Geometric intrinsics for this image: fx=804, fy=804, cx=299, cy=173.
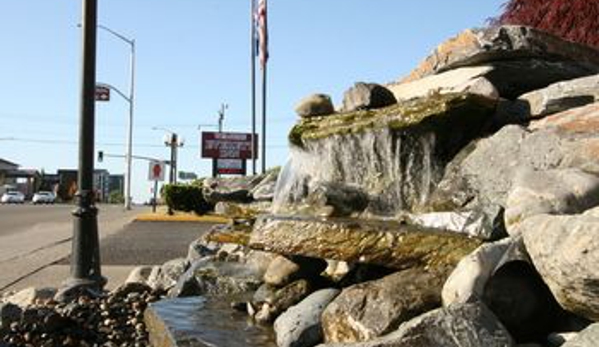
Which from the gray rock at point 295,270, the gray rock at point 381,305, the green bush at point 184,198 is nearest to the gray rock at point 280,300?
the gray rock at point 295,270

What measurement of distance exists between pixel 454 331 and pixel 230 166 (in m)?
37.7

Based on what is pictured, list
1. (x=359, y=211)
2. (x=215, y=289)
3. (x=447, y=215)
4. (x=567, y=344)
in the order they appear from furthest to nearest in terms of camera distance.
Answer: (x=215, y=289) → (x=359, y=211) → (x=447, y=215) → (x=567, y=344)

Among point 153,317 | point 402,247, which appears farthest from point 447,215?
point 153,317

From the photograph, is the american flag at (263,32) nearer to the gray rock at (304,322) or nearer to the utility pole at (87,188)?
the utility pole at (87,188)

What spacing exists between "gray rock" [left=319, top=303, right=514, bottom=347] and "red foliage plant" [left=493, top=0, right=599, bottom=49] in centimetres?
689

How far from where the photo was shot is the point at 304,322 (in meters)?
4.40

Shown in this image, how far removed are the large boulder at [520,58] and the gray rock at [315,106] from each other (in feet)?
3.81

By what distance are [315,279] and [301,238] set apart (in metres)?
0.51

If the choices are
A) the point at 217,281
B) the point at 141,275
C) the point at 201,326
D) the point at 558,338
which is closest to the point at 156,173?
the point at 141,275

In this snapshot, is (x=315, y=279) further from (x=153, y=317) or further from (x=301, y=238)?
(x=153, y=317)

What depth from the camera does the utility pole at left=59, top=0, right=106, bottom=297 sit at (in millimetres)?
7891

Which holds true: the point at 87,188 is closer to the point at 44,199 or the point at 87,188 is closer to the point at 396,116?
the point at 396,116

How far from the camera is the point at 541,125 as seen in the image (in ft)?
17.8

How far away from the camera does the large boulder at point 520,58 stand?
6.46m
